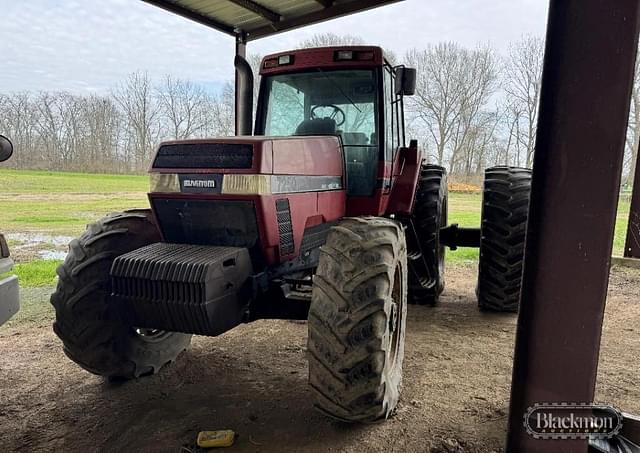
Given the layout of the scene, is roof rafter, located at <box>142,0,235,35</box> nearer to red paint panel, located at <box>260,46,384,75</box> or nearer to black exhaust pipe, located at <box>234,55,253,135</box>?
black exhaust pipe, located at <box>234,55,253,135</box>

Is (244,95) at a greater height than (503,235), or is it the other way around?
(244,95)

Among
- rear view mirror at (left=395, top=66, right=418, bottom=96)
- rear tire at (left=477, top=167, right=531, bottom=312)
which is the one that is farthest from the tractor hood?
rear tire at (left=477, top=167, right=531, bottom=312)

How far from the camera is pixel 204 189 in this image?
2537mm

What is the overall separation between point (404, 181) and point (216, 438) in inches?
105

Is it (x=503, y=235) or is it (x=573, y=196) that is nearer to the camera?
(x=573, y=196)

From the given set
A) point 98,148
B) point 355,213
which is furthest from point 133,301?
point 98,148

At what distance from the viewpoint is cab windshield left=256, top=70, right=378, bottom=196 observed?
3588mm

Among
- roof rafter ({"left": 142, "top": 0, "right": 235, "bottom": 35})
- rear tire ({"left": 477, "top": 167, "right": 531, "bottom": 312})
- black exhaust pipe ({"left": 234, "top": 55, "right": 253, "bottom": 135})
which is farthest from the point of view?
roof rafter ({"left": 142, "top": 0, "right": 235, "bottom": 35})

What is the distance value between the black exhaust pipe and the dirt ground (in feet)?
6.20

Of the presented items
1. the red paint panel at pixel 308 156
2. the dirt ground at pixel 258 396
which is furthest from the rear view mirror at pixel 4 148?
the dirt ground at pixel 258 396

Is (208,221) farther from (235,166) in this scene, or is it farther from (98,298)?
(98,298)

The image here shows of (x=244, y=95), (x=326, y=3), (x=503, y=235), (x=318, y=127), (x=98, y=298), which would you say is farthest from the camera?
(x=326, y=3)

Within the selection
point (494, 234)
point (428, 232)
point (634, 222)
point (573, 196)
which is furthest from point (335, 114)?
point (634, 222)

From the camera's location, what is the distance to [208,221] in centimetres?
265
